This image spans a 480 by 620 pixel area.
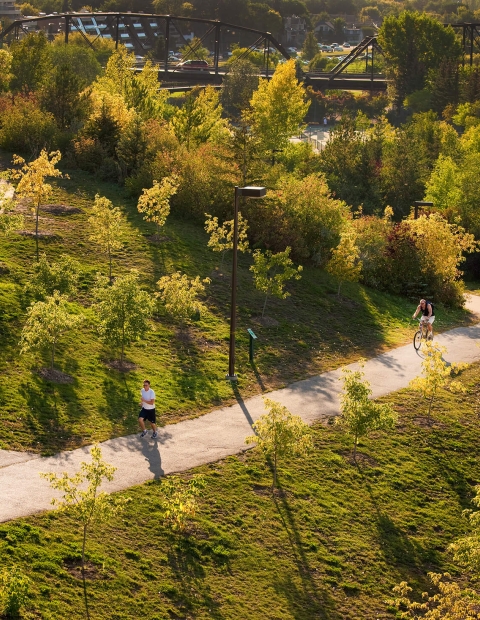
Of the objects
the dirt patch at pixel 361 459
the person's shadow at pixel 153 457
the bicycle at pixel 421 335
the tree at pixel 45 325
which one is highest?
the tree at pixel 45 325

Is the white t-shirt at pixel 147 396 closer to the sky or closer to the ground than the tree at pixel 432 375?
closer to the sky

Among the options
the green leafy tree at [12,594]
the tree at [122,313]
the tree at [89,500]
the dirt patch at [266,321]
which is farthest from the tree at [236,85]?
the green leafy tree at [12,594]

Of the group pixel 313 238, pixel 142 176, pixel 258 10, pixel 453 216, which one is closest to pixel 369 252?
pixel 313 238

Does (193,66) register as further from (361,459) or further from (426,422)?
(361,459)

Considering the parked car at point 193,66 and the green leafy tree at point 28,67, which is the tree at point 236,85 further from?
the green leafy tree at point 28,67

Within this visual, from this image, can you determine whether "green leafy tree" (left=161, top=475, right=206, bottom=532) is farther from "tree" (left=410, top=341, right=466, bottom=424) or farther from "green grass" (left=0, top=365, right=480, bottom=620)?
"tree" (left=410, top=341, right=466, bottom=424)

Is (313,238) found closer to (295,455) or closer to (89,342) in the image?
(89,342)

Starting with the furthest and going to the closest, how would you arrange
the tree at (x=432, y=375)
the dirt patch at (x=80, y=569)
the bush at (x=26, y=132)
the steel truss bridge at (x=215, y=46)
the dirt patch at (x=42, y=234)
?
the steel truss bridge at (x=215, y=46) < the bush at (x=26, y=132) < the dirt patch at (x=42, y=234) < the tree at (x=432, y=375) < the dirt patch at (x=80, y=569)

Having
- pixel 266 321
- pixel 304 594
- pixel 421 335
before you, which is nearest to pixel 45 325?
pixel 266 321
